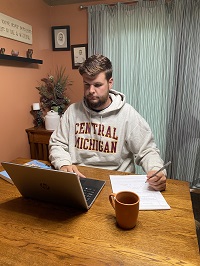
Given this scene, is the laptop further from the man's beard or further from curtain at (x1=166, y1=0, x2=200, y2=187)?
curtain at (x1=166, y1=0, x2=200, y2=187)

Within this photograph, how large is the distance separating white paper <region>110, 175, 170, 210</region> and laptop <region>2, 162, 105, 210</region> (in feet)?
0.44

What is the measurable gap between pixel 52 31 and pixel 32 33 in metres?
0.43

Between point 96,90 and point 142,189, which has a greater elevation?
point 96,90

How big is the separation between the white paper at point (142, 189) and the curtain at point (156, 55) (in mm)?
1632

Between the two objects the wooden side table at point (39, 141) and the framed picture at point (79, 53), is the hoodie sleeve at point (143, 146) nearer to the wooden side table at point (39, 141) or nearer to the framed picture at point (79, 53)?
the wooden side table at point (39, 141)

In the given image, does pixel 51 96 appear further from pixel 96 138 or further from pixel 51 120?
pixel 96 138

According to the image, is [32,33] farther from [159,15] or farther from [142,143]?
[142,143]

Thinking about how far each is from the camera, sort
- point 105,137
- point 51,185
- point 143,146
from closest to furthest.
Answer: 1. point 51,185
2. point 143,146
3. point 105,137

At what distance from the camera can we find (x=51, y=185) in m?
0.82

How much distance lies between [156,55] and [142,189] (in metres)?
1.93

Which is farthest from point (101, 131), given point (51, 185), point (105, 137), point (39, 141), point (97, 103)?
point (39, 141)

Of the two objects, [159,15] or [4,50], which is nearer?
[4,50]

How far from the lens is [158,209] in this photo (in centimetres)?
87

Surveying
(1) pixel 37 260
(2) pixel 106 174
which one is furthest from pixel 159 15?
(1) pixel 37 260
